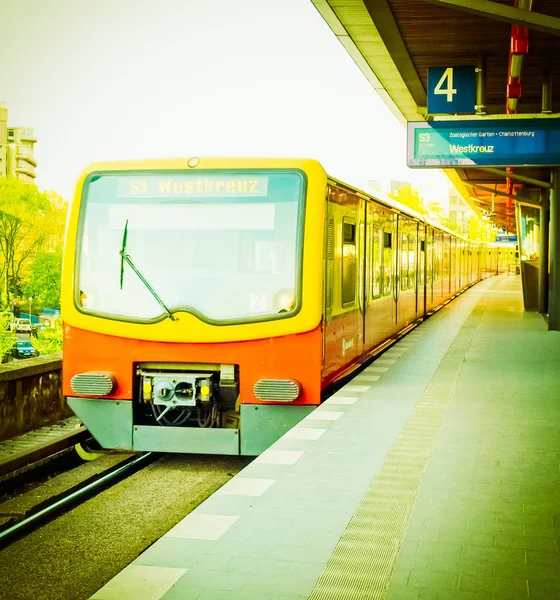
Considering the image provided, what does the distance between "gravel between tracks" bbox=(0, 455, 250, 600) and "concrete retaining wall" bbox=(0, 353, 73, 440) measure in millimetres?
2411

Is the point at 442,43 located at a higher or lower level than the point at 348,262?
higher

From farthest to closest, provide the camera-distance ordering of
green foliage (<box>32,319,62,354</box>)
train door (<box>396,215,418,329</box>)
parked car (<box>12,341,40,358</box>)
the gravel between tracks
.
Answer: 1. parked car (<box>12,341,40,358</box>)
2. green foliage (<box>32,319,62,354</box>)
3. train door (<box>396,215,418,329</box>)
4. the gravel between tracks

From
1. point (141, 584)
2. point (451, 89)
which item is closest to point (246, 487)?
point (141, 584)

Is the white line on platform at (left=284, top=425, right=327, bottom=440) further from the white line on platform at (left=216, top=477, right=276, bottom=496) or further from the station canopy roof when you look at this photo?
the station canopy roof

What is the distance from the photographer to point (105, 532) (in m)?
6.74

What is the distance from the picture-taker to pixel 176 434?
316 inches

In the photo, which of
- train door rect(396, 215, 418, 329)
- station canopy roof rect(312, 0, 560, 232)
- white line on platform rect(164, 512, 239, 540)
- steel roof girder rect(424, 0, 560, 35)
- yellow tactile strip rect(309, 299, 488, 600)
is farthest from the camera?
train door rect(396, 215, 418, 329)

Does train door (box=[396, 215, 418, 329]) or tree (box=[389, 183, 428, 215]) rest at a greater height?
tree (box=[389, 183, 428, 215])

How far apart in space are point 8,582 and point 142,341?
2.93 meters

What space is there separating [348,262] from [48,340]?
5932 cm

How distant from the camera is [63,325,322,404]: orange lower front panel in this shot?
26.2 ft

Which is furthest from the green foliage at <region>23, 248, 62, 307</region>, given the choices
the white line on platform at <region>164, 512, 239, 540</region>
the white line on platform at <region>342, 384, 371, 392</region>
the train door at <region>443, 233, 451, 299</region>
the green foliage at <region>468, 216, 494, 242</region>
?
the white line on platform at <region>164, 512, 239, 540</region>

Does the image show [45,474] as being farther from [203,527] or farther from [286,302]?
[203,527]

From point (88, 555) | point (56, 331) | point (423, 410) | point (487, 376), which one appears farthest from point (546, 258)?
point (56, 331)
